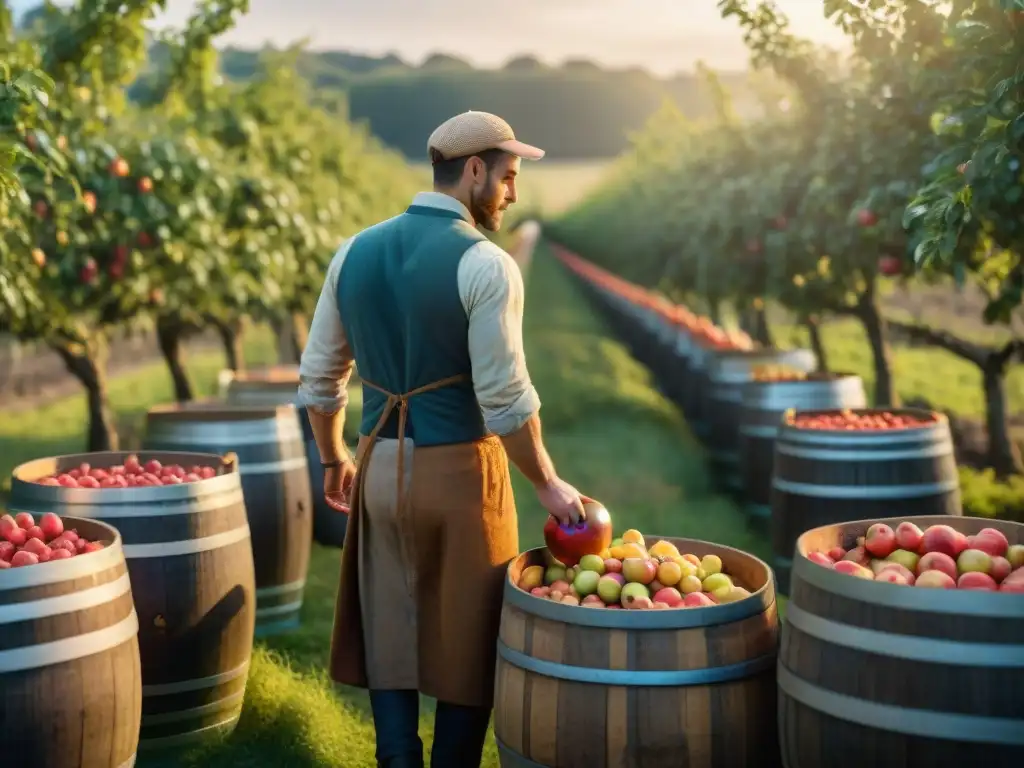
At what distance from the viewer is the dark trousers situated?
4.34 metres

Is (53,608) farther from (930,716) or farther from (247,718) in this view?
(930,716)

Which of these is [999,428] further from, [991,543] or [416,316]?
[416,316]

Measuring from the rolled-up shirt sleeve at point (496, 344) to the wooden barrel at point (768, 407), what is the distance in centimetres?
523

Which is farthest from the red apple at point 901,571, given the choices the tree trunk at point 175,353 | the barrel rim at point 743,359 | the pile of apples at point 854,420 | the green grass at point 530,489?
the tree trunk at point 175,353

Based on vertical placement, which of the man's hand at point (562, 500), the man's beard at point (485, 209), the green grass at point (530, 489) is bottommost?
the green grass at point (530, 489)

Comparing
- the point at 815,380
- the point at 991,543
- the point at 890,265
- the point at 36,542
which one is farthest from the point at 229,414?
the point at 890,265

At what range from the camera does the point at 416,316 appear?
13.5 feet

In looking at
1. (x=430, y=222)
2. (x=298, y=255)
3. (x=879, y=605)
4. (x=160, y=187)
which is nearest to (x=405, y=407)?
(x=430, y=222)

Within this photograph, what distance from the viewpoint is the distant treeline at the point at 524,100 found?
475 feet

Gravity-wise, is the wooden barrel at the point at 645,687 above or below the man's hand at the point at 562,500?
below

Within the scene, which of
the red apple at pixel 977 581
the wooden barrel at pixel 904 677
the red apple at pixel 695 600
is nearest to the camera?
the wooden barrel at pixel 904 677

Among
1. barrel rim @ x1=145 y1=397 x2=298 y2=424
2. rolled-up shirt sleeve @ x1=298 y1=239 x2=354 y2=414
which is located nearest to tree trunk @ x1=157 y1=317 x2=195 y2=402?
barrel rim @ x1=145 y1=397 x2=298 y2=424

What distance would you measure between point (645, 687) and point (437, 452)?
1052 mm

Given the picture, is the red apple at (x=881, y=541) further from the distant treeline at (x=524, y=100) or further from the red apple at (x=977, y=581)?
the distant treeline at (x=524, y=100)
